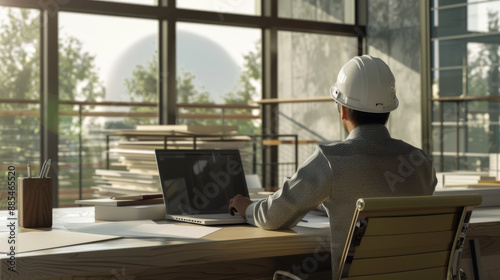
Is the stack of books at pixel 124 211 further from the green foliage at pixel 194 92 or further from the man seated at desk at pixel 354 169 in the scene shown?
the green foliage at pixel 194 92

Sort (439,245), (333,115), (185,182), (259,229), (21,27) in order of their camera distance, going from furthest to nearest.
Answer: (333,115) < (21,27) < (185,182) < (259,229) < (439,245)

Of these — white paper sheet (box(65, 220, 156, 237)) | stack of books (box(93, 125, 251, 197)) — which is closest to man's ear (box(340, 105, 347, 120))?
white paper sheet (box(65, 220, 156, 237))

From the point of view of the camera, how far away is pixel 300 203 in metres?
1.75

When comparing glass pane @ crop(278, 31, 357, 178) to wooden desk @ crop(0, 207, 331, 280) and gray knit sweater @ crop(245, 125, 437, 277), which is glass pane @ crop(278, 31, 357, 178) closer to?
wooden desk @ crop(0, 207, 331, 280)

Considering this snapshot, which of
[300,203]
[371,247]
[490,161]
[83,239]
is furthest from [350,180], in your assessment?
[490,161]

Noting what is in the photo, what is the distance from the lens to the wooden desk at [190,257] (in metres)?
1.48

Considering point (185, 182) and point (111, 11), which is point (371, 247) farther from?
point (111, 11)

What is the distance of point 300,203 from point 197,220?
15.0 inches

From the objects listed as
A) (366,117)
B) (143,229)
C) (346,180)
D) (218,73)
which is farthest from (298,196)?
(218,73)

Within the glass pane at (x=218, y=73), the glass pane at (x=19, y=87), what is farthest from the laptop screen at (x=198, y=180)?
the glass pane at (x=218, y=73)

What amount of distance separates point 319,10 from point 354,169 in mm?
5057

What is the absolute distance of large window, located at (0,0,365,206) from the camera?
5.10 meters

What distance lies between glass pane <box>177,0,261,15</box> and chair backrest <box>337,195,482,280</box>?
14.7 ft

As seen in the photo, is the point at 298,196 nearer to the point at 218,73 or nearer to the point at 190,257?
the point at 190,257
